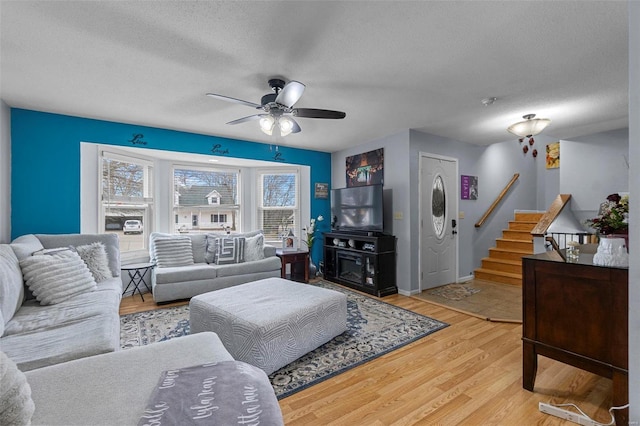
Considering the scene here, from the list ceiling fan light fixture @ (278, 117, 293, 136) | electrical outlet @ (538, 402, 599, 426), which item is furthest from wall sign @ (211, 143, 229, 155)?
electrical outlet @ (538, 402, 599, 426)

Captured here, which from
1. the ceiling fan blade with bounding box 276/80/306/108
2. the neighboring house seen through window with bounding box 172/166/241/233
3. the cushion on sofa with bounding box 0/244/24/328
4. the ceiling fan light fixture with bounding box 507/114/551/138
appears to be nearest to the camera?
the cushion on sofa with bounding box 0/244/24/328

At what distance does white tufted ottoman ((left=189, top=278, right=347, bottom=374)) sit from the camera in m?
2.02

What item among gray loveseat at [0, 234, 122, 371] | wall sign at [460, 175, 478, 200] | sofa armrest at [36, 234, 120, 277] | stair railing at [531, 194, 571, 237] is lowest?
gray loveseat at [0, 234, 122, 371]

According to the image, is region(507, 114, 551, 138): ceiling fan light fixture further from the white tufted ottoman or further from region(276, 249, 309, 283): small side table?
region(276, 249, 309, 283): small side table

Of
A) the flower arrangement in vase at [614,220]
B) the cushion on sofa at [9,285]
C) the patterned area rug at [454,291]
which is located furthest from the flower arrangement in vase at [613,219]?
the cushion on sofa at [9,285]

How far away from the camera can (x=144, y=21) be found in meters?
1.74

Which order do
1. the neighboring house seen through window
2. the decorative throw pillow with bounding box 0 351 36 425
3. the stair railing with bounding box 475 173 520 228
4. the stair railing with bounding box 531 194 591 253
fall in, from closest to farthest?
the decorative throw pillow with bounding box 0 351 36 425 < the stair railing with bounding box 531 194 591 253 < the neighboring house seen through window < the stair railing with bounding box 475 173 520 228

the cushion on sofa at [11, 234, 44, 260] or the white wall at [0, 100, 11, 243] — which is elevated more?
the white wall at [0, 100, 11, 243]

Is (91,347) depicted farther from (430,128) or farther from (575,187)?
(575,187)

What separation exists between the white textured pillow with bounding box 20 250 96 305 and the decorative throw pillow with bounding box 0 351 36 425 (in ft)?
6.20

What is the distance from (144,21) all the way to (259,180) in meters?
3.77

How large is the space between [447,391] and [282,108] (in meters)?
2.44

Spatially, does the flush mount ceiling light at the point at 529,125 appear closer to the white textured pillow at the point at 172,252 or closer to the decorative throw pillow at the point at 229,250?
the decorative throw pillow at the point at 229,250

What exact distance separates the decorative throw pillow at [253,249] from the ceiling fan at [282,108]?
7.20ft
